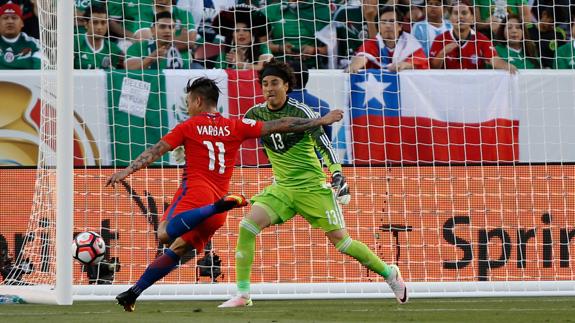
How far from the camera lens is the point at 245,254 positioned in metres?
8.36

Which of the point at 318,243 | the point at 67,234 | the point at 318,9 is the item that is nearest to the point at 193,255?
the point at 318,243

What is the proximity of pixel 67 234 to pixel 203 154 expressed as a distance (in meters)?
1.22

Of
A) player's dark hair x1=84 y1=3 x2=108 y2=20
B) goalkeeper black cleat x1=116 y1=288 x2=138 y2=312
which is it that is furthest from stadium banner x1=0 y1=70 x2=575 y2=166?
goalkeeper black cleat x1=116 y1=288 x2=138 y2=312

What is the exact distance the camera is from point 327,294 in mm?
9734

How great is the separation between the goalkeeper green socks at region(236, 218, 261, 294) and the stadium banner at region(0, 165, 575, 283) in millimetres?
2123

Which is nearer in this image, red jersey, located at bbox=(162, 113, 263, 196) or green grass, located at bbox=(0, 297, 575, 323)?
green grass, located at bbox=(0, 297, 575, 323)

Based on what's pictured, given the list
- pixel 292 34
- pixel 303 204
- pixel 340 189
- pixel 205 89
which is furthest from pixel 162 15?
pixel 340 189

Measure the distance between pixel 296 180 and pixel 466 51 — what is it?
348 cm

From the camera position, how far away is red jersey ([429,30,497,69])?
1129 cm

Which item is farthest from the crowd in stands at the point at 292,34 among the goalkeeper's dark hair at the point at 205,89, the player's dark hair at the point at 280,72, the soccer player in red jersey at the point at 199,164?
the soccer player in red jersey at the point at 199,164

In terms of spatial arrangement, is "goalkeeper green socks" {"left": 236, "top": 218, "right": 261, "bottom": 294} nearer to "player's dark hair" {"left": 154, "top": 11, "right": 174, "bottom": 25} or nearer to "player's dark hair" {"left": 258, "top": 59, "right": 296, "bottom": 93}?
"player's dark hair" {"left": 258, "top": 59, "right": 296, "bottom": 93}

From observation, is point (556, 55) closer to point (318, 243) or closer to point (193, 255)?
point (318, 243)

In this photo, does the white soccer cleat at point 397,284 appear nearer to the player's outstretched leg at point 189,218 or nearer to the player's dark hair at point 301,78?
the player's outstretched leg at point 189,218

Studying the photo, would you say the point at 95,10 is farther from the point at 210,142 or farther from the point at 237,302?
the point at 237,302
